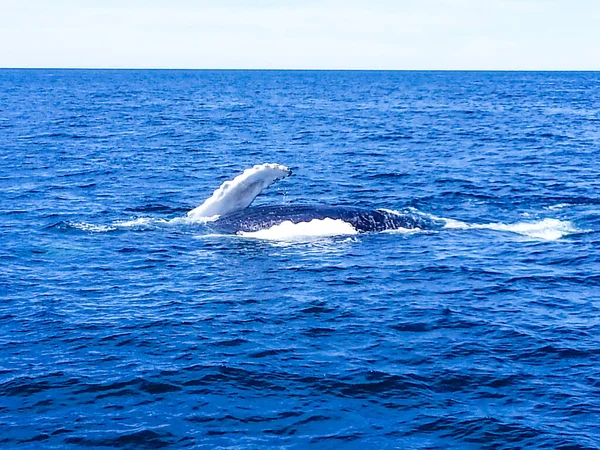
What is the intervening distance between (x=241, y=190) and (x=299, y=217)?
2.06 meters

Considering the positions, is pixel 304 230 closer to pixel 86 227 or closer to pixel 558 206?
pixel 86 227

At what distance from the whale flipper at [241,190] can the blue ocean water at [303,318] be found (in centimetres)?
94

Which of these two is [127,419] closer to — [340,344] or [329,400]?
[329,400]

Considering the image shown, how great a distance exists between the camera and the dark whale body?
80.6 feet

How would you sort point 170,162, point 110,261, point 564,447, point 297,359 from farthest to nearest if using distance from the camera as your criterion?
point 170,162
point 110,261
point 297,359
point 564,447

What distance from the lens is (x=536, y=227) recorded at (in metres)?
26.5

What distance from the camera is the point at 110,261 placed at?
72.7 feet

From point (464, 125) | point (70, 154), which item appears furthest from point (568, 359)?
point (464, 125)

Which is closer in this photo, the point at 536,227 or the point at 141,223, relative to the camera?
the point at 536,227

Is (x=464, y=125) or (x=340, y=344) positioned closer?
(x=340, y=344)

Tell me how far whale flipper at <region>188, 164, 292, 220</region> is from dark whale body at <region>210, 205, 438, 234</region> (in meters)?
0.32

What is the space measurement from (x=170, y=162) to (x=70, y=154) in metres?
6.90

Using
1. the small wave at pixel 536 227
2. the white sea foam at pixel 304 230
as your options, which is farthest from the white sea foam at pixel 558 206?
the white sea foam at pixel 304 230

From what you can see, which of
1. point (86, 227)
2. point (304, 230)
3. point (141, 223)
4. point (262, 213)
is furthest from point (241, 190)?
point (86, 227)
